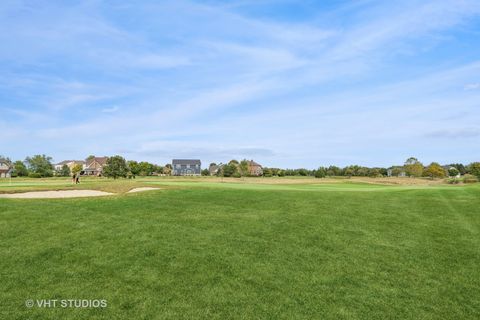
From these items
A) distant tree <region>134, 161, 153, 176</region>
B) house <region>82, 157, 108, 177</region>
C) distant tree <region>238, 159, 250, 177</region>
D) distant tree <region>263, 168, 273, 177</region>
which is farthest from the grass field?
house <region>82, 157, 108, 177</region>

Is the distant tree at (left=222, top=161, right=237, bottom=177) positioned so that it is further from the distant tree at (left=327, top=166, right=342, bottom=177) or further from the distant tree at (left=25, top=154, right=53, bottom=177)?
the distant tree at (left=25, top=154, right=53, bottom=177)

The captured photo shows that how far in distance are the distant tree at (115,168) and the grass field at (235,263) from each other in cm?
6737

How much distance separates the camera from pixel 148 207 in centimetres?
1712

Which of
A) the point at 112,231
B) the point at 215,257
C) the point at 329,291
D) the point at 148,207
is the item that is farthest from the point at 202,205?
the point at 329,291

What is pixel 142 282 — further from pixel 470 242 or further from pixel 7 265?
pixel 470 242

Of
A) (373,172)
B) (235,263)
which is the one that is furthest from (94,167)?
(235,263)

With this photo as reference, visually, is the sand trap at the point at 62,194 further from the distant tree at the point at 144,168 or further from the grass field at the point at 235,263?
the distant tree at the point at 144,168

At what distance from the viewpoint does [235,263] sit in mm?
9781

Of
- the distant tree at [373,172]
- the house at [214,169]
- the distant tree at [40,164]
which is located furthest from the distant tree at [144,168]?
the distant tree at [373,172]

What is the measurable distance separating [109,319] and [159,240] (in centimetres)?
451

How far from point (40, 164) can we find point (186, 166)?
68579 mm

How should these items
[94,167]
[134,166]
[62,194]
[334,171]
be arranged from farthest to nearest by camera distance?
[94,167], [334,171], [134,166], [62,194]

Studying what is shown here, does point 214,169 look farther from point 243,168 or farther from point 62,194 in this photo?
point 62,194

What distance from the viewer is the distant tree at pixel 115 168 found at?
81.6m
